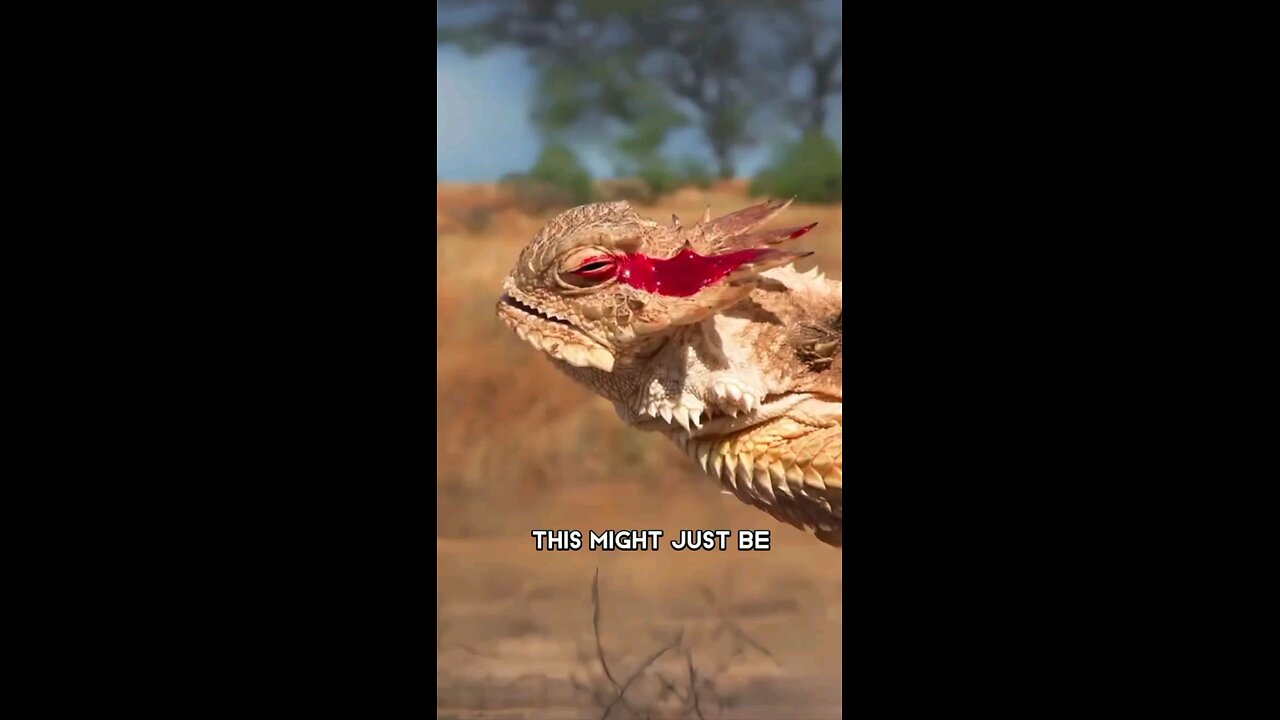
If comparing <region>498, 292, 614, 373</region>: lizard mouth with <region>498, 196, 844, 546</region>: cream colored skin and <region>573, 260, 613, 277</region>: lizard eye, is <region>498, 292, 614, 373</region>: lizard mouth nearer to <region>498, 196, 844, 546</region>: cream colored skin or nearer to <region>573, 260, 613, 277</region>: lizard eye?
<region>498, 196, 844, 546</region>: cream colored skin

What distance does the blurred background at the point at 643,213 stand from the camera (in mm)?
3939

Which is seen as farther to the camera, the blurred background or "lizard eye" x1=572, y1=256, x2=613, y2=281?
the blurred background

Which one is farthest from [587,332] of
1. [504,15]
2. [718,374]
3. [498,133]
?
[504,15]

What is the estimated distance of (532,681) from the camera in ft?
13.6

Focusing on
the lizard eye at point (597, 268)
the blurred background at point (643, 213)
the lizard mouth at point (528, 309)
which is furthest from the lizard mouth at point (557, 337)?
the blurred background at point (643, 213)

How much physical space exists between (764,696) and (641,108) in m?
2.29

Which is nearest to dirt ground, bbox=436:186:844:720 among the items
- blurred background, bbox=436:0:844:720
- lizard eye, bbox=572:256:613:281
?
blurred background, bbox=436:0:844:720

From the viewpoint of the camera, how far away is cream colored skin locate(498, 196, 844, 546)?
2.88 meters

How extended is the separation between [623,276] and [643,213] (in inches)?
38.9

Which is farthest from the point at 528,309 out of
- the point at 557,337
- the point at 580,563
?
the point at 580,563

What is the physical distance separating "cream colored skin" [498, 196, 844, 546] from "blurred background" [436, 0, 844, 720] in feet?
2.80

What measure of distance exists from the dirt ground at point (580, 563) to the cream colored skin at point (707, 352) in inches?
36.2

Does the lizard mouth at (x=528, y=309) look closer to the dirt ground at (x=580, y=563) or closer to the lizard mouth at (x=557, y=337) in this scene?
the lizard mouth at (x=557, y=337)

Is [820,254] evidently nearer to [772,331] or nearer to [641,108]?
[641,108]
